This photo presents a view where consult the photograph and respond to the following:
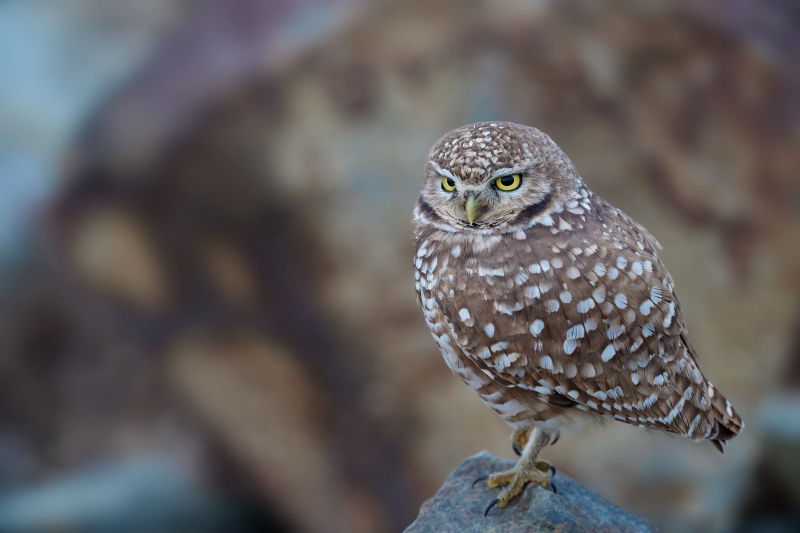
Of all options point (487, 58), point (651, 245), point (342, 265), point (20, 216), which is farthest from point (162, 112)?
point (651, 245)

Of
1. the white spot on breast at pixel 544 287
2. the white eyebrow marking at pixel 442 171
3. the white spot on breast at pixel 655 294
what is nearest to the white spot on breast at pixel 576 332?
the white spot on breast at pixel 544 287

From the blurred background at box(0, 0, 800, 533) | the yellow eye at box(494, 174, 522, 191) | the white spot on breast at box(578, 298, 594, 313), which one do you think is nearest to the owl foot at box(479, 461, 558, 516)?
the white spot on breast at box(578, 298, 594, 313)

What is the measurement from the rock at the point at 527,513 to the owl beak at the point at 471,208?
3.52 ft

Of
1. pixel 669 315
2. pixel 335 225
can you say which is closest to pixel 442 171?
pixel 669 315

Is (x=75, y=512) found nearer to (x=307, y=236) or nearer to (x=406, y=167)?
(x=307, y=236)

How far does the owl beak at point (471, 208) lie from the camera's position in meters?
1.89

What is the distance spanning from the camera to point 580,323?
1916 mm

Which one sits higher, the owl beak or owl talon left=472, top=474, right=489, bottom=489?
the owl beak

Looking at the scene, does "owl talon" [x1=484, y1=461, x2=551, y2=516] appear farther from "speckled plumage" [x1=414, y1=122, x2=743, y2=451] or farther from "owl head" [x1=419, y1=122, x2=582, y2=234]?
"owl head" [x1=419, y1=122, x2=582, y2=234]

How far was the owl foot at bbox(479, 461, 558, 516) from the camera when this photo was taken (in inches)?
92.4

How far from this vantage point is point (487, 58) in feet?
13.4

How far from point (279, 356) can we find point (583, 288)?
2734mm

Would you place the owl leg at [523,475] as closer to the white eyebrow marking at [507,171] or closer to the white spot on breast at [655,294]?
the white spot on breast at [655,294]

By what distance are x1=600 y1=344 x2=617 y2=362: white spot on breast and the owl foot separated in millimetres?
646
